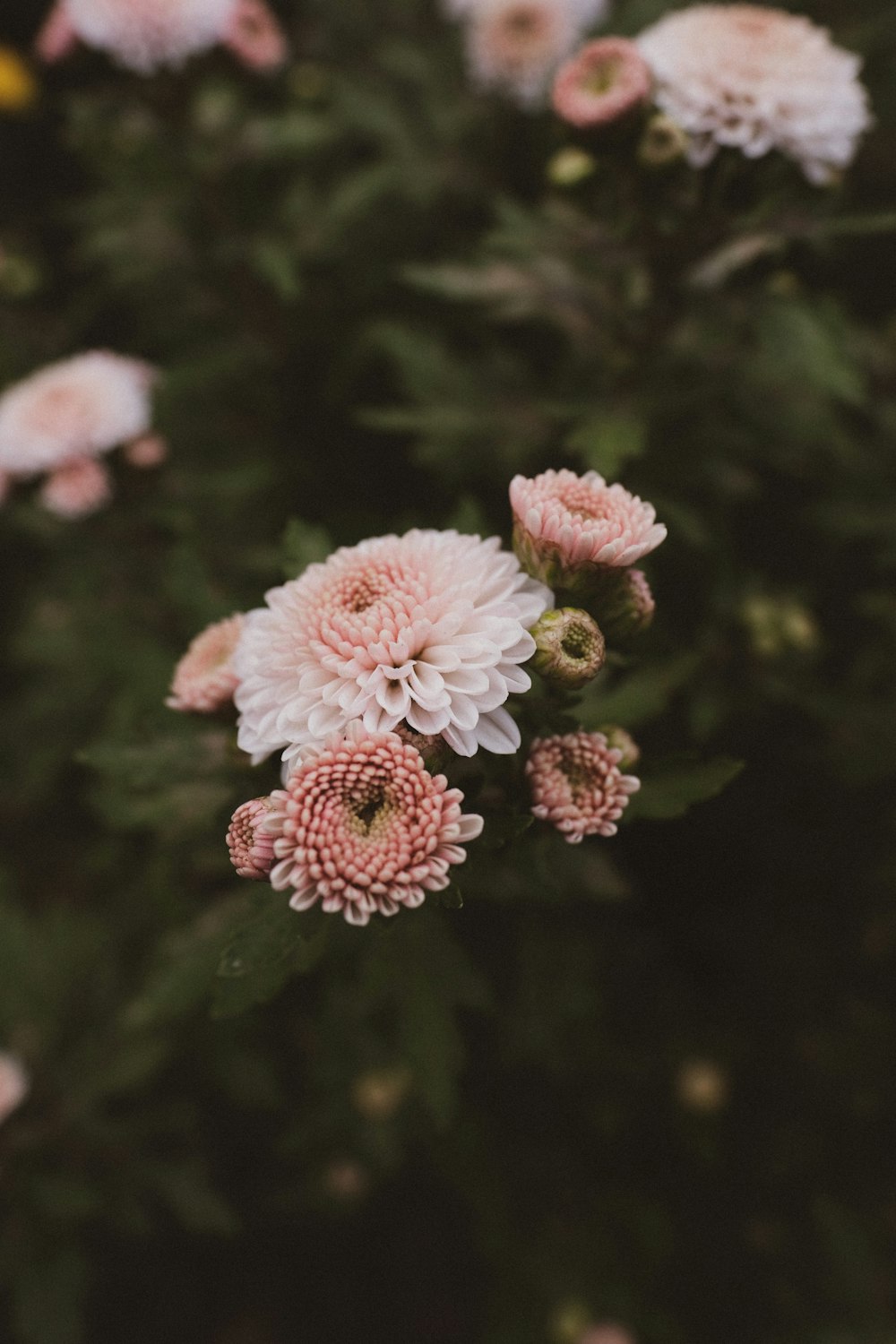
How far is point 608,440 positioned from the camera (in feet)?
5.39

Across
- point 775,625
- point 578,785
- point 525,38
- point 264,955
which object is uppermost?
point 525,38

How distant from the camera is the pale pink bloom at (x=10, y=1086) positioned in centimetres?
202

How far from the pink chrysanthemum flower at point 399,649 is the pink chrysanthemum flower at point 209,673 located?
10cm

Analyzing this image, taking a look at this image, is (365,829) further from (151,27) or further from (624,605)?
(151,27)

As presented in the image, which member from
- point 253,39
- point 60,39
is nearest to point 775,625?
point 253,39

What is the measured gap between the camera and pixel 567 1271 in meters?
2.49

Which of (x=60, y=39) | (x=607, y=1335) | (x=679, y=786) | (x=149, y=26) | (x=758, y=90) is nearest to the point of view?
(x=679, y=786)

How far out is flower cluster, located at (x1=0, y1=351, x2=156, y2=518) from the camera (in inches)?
81.4

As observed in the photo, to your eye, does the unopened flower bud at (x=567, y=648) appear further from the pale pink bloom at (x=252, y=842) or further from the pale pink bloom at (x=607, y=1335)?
the pale pink bloom at (x=607, y=1335)

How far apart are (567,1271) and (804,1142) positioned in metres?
0.72

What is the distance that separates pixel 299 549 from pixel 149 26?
145cm

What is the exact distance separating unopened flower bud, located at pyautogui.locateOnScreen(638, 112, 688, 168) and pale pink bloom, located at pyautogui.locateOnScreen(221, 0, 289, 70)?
112 cm

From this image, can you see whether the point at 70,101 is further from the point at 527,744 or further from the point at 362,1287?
the point at 362,1287

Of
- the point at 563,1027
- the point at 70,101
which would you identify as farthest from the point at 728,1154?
the point at 70,101
